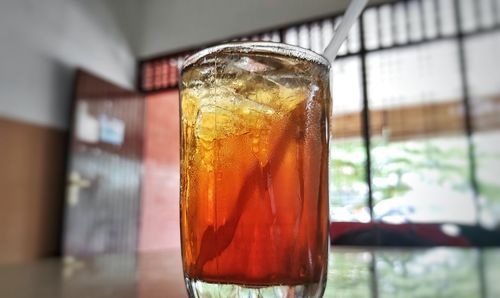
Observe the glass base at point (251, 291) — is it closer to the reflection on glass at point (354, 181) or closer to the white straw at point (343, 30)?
the white straw at point (343, 30)

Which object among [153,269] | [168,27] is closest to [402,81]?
[168,27]

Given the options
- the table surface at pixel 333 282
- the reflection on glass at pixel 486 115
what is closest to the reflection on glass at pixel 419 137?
the reflection on glass at pixel 486 115

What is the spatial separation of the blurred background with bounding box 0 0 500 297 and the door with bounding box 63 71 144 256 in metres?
0.01

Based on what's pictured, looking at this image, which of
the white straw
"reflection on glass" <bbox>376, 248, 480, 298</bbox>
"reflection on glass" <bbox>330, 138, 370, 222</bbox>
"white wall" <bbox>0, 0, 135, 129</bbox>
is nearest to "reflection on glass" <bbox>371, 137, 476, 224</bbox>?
"reflection on glass" <bbox>330, 138, 370, 222</bbox>

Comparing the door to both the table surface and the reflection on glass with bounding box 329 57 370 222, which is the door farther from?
the table surface

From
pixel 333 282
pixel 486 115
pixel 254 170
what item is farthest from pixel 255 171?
pixel 486 115

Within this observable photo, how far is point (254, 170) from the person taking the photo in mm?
396

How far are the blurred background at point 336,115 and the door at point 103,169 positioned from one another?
1 cm

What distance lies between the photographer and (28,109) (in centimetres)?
342

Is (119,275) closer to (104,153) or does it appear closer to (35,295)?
(35,295)

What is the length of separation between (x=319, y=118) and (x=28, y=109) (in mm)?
3553

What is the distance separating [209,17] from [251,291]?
446 cm

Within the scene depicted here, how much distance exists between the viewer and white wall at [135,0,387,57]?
409 centimetres

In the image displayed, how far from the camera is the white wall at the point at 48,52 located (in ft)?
10.8
